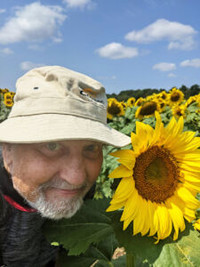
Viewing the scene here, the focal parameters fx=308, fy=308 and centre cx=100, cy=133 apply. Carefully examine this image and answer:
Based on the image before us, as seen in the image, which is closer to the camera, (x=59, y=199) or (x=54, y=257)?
(x=59, y=199)

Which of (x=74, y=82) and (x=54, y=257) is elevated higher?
(x=74, y=82)

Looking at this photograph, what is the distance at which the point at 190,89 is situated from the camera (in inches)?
510

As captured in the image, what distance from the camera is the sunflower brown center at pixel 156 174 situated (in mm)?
1390

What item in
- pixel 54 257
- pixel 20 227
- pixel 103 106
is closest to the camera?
pixel 103 106

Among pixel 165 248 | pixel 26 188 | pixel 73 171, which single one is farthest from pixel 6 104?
pixel 165 248

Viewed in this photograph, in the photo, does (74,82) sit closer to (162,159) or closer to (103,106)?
(103,106)

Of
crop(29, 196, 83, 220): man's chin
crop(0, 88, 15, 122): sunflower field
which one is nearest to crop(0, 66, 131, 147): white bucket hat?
crop(29, 196, 83, 220): man's chin

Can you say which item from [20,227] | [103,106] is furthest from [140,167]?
[20,227]

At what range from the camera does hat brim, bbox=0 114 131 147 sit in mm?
1351

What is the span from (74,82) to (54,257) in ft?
5.48

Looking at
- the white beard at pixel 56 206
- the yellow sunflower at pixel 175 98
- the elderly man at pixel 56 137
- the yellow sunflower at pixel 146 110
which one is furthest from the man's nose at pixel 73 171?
the yellow sunflower at pixel 175 98

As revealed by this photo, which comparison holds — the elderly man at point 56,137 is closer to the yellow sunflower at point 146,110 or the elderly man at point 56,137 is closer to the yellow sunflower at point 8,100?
the yellow sunflower at point 146,110

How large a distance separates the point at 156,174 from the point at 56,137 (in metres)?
0.50

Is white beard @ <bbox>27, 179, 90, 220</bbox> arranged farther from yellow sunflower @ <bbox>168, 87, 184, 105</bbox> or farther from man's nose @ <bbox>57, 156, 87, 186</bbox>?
yellow sunflower @ <bbox>168, 87, 184, 105</bbox>
